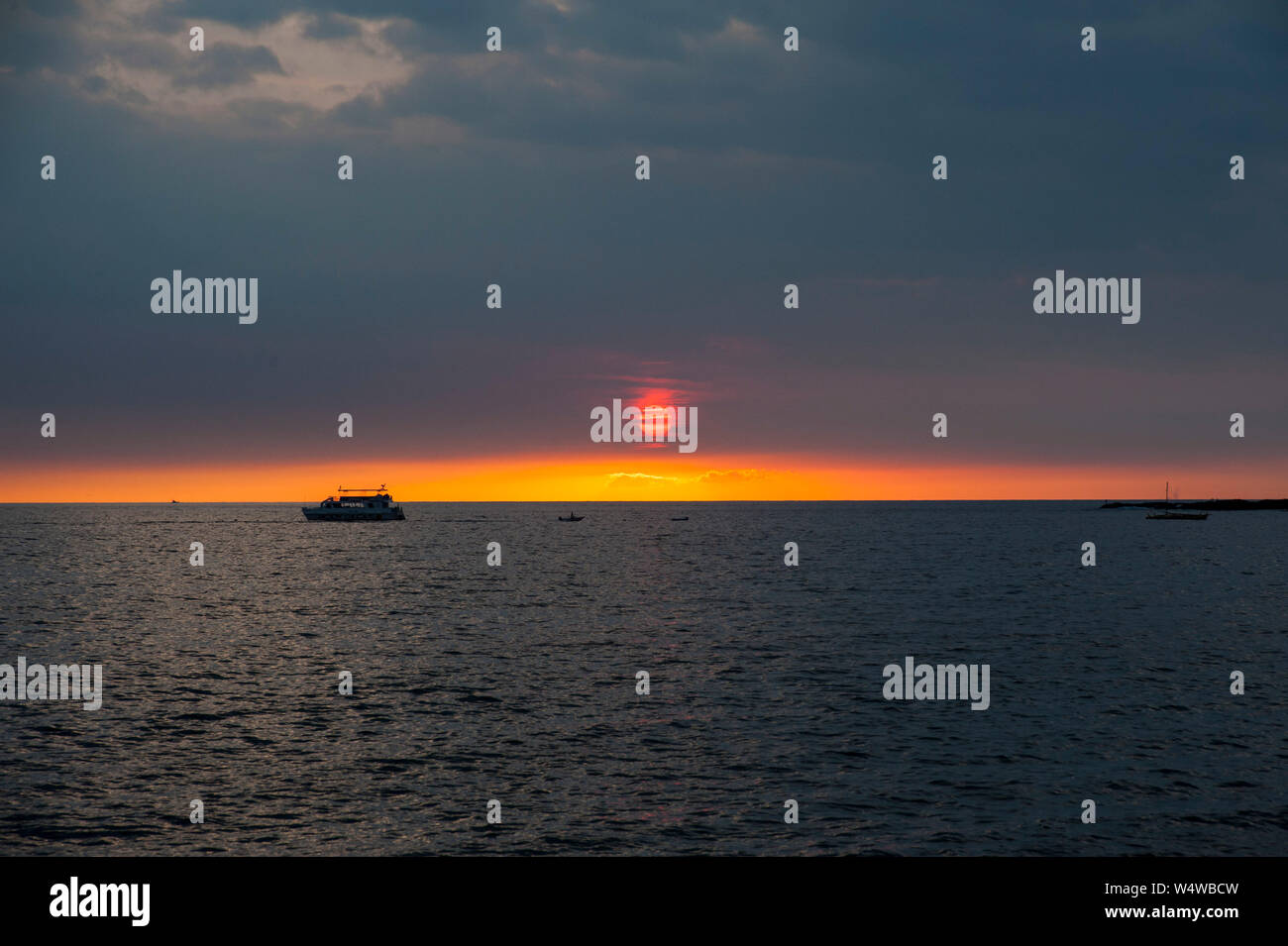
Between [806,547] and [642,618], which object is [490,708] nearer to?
[642,618]

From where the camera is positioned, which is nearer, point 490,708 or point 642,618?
point 490,708

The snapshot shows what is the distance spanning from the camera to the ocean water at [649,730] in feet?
69.9

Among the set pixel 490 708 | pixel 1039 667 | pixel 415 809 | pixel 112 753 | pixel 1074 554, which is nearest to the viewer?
pixel 415 809

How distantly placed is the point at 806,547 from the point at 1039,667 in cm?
12024

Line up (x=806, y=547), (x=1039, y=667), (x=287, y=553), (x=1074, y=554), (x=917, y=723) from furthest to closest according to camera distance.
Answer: (x=806, y=547)
(x=287, y=553)
(x=1074, y=554)
(x=1039, y=667)
(x=917, y=723)

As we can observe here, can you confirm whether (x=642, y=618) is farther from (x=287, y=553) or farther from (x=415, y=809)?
(x=287, y=553)

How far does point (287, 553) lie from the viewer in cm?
15238

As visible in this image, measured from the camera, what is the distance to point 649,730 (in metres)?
31.1

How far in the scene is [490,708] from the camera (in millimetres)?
34969

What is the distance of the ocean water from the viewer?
839 inches
